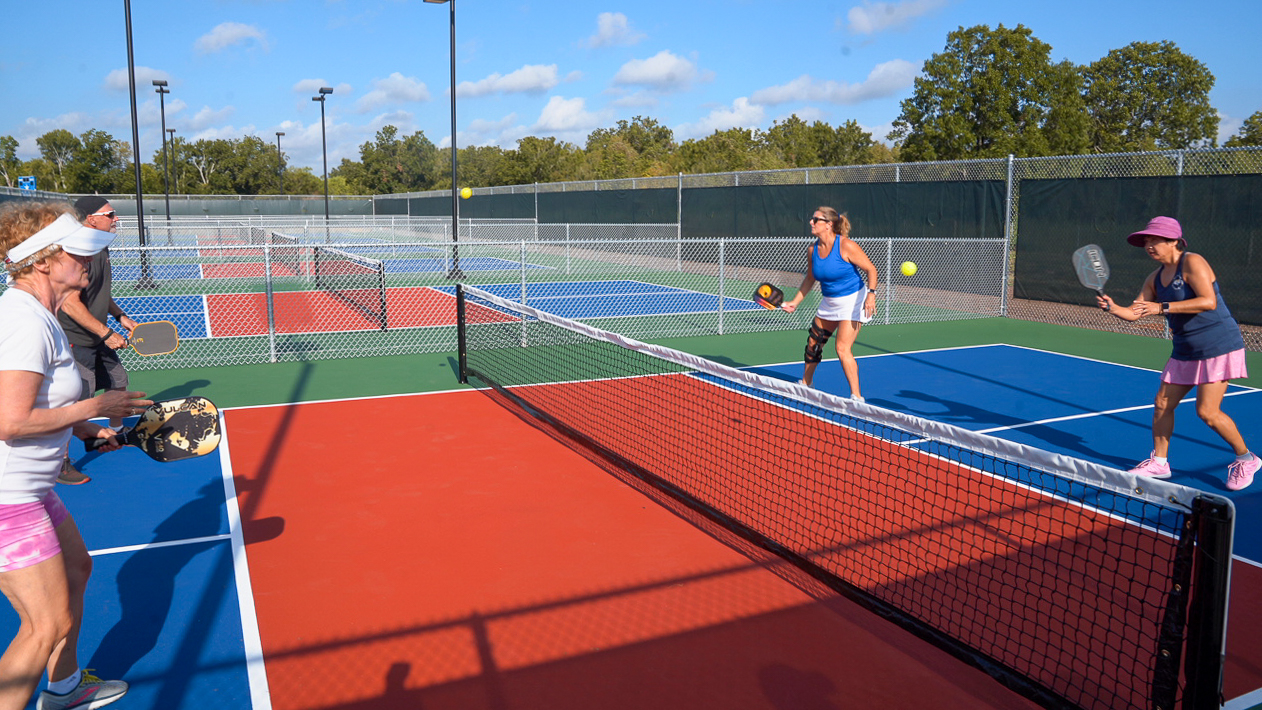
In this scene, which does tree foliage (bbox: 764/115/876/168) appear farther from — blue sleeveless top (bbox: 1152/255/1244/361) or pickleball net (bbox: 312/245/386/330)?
blue sleeveless top (bbox: 1152/255/1244/361)

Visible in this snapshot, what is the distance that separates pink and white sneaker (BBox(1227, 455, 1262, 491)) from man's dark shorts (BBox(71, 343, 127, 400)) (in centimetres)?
823

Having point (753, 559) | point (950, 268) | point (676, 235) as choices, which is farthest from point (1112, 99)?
point (753, 559)

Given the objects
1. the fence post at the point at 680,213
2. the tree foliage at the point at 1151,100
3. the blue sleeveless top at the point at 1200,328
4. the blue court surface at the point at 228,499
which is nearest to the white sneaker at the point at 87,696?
the blue court surface at the point at 228,499

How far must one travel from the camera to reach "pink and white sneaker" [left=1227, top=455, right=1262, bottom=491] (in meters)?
6.26

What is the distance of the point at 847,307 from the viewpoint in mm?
8133

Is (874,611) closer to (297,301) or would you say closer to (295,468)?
(295,468)

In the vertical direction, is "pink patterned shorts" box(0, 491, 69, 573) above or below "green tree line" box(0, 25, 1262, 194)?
below

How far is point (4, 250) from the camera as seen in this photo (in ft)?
10.1

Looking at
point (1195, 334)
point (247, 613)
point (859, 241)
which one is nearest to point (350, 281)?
point (859, 241)

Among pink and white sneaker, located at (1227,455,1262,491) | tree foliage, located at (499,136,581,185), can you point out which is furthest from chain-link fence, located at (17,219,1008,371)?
tree foliage, located at (499,136,581,185)

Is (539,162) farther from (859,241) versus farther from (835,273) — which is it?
(835,273)

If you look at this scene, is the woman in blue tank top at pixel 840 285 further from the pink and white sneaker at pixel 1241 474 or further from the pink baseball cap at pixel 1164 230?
the pink and white sneaker at pixel 1241 474

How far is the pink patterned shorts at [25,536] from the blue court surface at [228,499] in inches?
43.5

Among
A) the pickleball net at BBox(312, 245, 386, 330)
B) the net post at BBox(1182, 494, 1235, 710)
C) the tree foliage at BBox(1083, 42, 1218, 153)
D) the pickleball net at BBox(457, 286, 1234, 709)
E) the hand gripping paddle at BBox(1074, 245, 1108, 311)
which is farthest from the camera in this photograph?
the tree foliage at BBox(1083, 42, 1218, 153)
